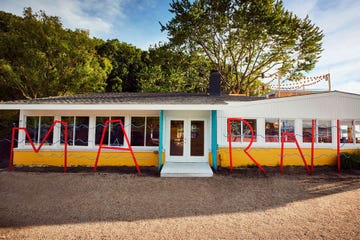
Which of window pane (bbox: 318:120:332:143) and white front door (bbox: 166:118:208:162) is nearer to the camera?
window pane (bbox: 318:120:332:143)

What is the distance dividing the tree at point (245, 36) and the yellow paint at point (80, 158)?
45.5ft

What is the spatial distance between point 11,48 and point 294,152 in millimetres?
21737

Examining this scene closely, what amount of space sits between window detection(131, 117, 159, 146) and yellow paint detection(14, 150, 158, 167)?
64 centimetres

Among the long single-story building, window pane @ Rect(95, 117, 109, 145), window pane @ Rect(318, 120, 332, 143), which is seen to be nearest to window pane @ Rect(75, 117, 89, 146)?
the long single-story building

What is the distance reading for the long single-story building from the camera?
31.8 feet

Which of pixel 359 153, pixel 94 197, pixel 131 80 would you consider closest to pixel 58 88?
pixel 131 80

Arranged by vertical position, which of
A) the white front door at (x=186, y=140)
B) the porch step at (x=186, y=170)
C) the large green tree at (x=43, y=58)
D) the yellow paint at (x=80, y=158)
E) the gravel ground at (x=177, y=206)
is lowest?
the gravel ground at (x=177, y=206)

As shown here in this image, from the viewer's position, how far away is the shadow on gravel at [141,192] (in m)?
4.94

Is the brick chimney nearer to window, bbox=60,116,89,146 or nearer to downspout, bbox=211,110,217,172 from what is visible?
downspout, bbox=211,110,217,172

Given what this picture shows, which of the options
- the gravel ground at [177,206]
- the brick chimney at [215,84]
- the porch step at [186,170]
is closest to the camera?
the gravel ground at [177,206]

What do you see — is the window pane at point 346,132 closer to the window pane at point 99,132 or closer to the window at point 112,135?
the window at point 112,135

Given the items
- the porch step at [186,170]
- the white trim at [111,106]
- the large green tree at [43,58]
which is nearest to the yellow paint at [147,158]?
the porch step at [186,170]

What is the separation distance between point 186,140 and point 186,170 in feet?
6.67

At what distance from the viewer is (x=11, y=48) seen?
15.8 metres
